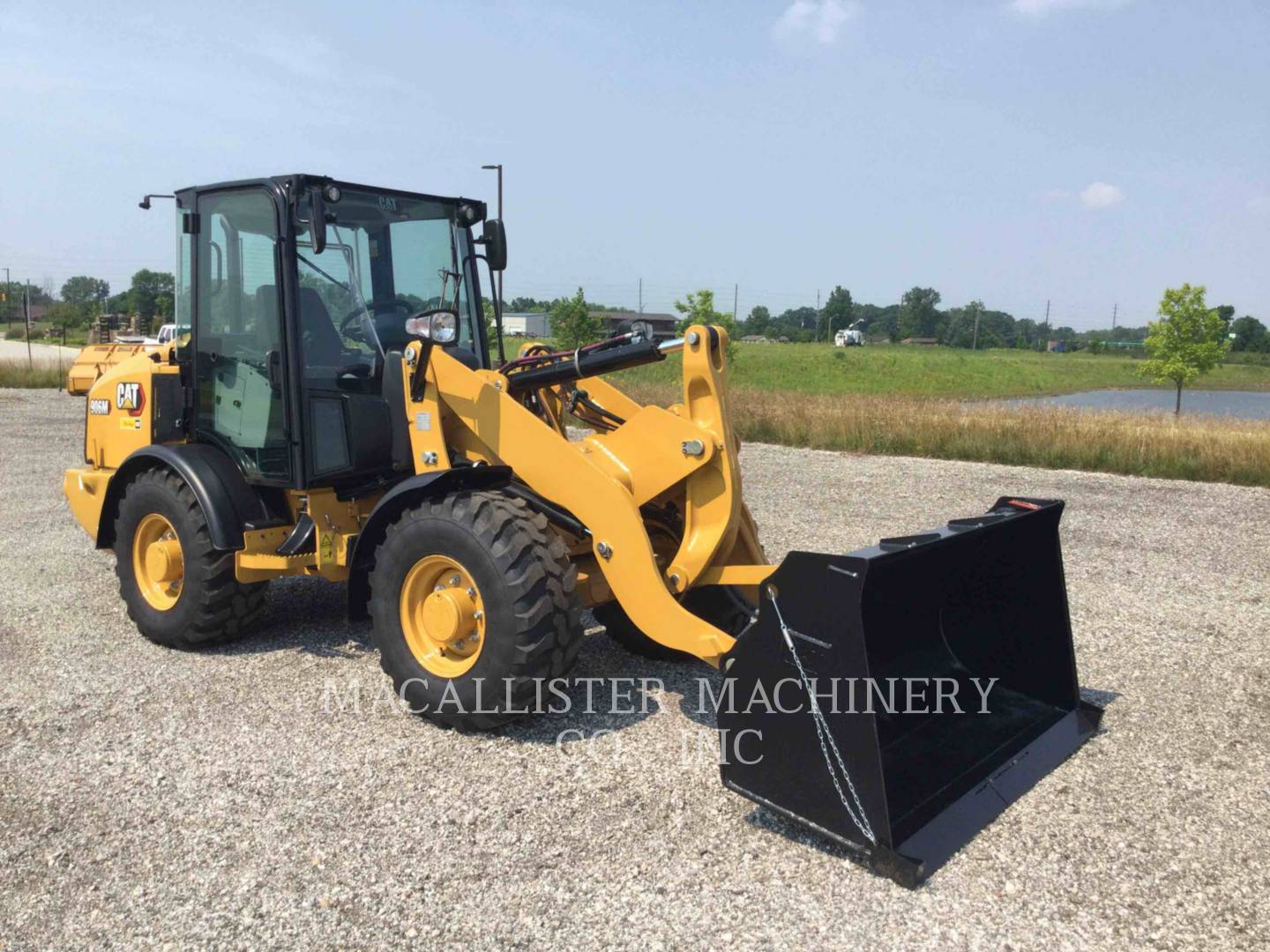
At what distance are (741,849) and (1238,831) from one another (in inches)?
72.9

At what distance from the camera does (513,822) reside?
3.73 metres

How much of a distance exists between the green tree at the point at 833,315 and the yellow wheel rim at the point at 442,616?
291ft

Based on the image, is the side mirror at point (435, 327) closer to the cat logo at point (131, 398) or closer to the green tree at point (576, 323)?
the cat logo at point (131, 398)

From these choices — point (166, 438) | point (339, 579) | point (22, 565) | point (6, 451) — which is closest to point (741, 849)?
point (339, 579)

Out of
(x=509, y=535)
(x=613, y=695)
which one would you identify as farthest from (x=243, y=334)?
(x=613, y=695)

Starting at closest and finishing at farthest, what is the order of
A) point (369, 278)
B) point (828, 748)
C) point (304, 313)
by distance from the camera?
point (828, 748), point (304, 313), point (369, 278)

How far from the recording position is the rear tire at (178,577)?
5379 millimetres

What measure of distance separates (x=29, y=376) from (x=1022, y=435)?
82.1 ft

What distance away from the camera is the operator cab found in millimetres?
5066

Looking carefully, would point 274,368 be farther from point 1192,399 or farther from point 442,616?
point 1192,399

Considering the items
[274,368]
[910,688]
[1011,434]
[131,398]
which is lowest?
[910,688]

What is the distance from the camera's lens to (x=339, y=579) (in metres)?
5.35

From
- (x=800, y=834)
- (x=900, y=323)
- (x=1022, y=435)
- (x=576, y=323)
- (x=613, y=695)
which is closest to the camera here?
(x=800, y=834)

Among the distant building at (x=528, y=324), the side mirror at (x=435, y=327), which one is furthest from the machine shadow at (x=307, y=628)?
the distant building at (x=528, y=324)
